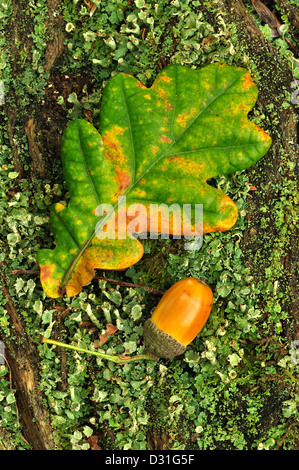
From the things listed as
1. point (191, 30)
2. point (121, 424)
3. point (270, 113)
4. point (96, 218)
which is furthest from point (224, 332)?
point (191, 30)

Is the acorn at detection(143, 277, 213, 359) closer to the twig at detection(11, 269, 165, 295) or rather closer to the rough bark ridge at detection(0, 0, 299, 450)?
A: the twig at detection(11, 269, 165, 295)

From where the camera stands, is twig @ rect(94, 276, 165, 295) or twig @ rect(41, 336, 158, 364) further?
twig @ rect(94, 276, 165, 295)

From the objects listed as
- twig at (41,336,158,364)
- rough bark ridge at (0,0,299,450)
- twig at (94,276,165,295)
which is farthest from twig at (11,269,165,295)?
twig at (41,336,158,364)

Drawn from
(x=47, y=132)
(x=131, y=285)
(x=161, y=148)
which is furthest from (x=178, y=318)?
(x=47, y=132)

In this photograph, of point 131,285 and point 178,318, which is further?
point 131,285

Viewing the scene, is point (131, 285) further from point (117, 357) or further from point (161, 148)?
point (161, 148)

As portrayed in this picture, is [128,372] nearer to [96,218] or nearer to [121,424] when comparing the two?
[121,424]
